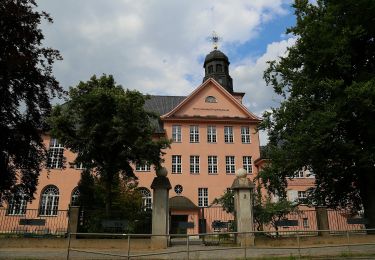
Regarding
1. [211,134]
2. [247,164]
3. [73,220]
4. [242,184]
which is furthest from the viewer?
[211,134]

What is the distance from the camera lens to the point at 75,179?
34750mm

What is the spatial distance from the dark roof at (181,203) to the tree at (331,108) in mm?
12205

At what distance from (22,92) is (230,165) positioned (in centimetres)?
2632

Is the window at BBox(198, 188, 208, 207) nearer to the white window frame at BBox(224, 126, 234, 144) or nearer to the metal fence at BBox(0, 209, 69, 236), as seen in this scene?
the white window frame at BBox(224, 126, 234, 144)

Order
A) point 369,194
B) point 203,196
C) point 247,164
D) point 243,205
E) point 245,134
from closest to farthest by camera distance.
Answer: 1. point 243,205
2. point 369,194
3. point 203,196
4. point 247,164
5. point 245,134

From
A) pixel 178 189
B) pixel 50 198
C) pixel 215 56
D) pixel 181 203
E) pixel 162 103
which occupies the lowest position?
pixel 181 203

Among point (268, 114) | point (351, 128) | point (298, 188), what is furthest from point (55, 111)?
point (298, 188)

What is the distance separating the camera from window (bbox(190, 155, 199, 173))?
36.2 meters

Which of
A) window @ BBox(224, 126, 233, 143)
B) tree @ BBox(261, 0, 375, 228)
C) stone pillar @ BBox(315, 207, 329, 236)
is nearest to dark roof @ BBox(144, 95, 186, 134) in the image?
window @ BBox(224, 126, 233, 143)

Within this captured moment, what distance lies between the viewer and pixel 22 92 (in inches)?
507

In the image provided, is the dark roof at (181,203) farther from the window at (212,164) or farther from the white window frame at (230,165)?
the white window frame at (230,165)

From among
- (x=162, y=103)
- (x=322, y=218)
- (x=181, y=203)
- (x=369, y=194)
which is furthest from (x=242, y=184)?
(x=162, y=103)

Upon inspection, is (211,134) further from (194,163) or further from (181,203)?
(181,203)

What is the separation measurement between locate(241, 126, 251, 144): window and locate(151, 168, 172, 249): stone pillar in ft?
74.7
